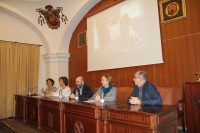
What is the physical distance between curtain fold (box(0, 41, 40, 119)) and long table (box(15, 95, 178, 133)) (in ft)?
7.35

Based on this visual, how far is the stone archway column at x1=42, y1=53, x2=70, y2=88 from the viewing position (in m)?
6.36

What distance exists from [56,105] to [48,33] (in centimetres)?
392

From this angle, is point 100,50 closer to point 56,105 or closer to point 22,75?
point 56,105

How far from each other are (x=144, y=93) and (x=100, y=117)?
0.73 meters

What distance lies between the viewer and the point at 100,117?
7.55ft

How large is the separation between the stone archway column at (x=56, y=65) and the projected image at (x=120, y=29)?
1739mm

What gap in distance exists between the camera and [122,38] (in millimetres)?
4477

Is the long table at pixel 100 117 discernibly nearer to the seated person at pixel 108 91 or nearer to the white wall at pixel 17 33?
the seated person at pixel 108 91

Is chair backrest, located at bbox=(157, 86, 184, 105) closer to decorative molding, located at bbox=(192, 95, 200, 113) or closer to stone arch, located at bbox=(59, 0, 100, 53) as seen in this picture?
decorative molding, located at bbox=(192, 95, 200, 113)

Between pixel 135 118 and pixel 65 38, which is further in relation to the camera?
pixel 65 38

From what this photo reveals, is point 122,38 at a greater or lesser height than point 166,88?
greater

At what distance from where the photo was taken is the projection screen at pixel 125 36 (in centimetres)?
385

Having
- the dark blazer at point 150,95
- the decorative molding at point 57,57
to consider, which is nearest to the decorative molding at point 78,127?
the dark blazer at point 150,95

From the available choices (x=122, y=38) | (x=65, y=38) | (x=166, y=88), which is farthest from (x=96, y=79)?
(x=166, y=88)
